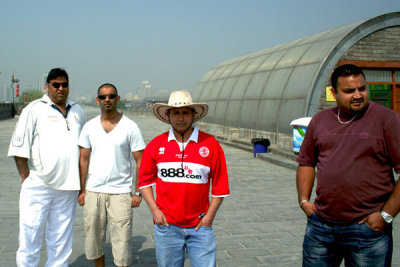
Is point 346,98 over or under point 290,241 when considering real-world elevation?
over

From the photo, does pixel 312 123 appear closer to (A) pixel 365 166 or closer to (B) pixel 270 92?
(A) pixel 365 166

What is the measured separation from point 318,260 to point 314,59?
48.8 feet

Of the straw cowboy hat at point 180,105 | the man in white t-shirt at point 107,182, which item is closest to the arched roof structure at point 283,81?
the man in white t-shirt at point 107,182

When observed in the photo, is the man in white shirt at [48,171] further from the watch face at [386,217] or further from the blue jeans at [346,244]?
the watch face at [386,217]

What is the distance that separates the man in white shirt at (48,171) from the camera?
13.1 feet

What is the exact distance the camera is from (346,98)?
293cm

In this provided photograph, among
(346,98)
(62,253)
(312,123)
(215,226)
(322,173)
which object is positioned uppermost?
(346,98)

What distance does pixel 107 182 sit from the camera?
4.24m

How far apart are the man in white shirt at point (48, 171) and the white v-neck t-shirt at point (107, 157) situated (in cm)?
15

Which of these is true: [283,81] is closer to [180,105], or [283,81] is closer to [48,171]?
[48,171]

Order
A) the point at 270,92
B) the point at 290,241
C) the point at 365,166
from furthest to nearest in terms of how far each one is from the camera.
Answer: the point at 270,92, the point at 290,241, the point at 365,166

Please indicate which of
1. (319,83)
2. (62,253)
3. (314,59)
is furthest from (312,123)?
(314,59)

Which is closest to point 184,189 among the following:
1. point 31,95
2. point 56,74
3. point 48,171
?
point 48,171

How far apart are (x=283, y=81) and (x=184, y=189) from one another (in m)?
16.0
